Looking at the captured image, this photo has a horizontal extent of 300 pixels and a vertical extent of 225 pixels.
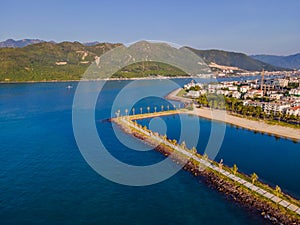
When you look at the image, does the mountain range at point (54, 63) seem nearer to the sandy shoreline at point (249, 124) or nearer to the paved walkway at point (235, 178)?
the sandy shoreline at point (249, 124)

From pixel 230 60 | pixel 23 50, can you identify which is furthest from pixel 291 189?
pixel 230 60

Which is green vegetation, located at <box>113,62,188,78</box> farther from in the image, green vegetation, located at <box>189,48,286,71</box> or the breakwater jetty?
the breakwater jetty

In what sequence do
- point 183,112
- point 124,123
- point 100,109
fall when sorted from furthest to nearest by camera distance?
point 100,109 < point 183,112 < point 124,123

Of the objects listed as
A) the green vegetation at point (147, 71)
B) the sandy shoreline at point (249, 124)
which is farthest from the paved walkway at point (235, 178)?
the green vegetation at point (147, 71)

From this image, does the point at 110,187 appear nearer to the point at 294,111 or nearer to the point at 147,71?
the point at 294,111

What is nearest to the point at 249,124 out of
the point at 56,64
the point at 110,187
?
the point at 110,187

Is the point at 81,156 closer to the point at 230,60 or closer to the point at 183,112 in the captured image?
the point at 183,112
